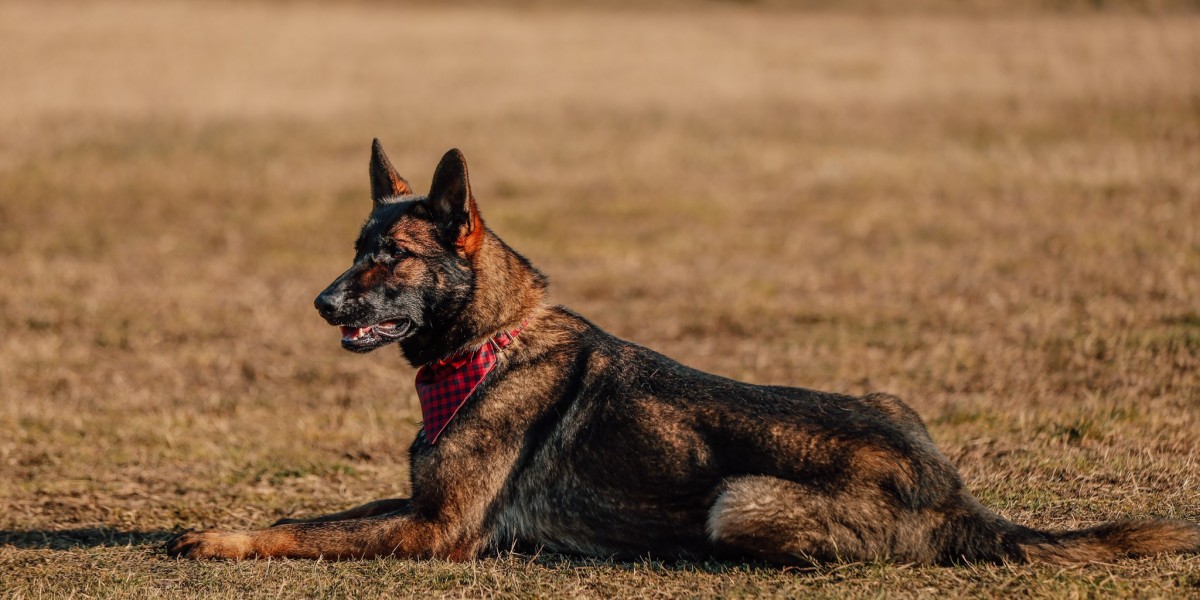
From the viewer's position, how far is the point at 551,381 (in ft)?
20.6

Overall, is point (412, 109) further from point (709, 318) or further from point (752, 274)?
point (709, 318)

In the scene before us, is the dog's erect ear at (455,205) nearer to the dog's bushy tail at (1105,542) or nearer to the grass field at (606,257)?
the grass field at (606,257)

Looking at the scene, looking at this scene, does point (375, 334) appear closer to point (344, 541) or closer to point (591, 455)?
point (344, 541)

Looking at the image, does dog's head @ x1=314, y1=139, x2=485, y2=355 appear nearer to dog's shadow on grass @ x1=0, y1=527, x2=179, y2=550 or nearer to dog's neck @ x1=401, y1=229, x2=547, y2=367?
dog's neck @ x1=401, y1=229, x2=547, y2=367

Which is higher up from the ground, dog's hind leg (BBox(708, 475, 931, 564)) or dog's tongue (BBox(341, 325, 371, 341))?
dog's tongue (BBox(341, 325, 371, 341))

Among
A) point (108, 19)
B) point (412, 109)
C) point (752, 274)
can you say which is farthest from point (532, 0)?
point (752, 274)

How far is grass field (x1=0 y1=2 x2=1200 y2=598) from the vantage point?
7.09m

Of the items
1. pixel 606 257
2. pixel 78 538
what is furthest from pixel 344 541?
pixel 606 257

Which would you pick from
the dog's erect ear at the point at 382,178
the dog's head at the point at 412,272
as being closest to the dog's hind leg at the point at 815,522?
the dog's head at the point at 412,272

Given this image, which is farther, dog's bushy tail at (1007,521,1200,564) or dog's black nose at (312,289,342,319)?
dog's black nose at (312,289,342,319)

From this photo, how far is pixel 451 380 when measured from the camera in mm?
6230

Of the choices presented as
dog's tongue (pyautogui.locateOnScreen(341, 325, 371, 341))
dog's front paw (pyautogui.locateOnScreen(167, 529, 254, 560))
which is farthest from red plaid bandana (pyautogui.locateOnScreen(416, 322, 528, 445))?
dog's front paw (pyautogui.locateOnScreen(167, 529, 254, 560))

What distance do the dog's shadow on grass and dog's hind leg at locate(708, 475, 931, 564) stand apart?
3.17 metres

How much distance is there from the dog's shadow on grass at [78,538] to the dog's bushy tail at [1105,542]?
4.39 m
